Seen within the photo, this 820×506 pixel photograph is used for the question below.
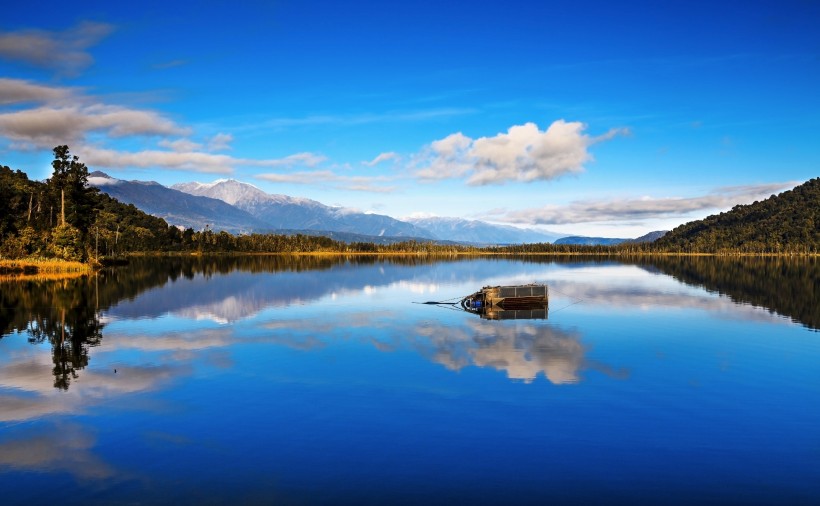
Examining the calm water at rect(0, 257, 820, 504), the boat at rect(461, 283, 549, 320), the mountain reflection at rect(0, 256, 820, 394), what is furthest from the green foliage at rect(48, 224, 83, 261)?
the boat at rect(461, 283, 549, 320)

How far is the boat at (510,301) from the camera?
195 feet

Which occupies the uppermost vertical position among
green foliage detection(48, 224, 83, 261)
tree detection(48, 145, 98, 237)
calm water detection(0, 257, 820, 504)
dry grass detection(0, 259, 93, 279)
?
tree detection(48, 145, 98, 237)

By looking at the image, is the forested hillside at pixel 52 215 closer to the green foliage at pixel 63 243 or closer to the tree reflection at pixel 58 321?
the green foliage at pixel 63 243

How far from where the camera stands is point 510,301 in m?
60.6

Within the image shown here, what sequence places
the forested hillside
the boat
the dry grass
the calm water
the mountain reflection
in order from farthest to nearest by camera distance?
the forested hillside
the dry grass
the boat
the mountain reflection
the calm water

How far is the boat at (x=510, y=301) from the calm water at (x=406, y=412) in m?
11.7

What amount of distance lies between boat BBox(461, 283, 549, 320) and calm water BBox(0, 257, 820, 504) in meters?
11.7

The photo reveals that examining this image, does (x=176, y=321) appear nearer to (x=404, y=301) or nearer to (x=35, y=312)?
(x=35, y=312)

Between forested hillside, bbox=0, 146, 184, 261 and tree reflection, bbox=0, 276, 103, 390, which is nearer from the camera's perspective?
tree reflection, bbox=0, 276, 103, 390

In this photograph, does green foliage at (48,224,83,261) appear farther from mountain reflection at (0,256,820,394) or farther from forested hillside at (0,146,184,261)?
mountain reflection at (0,256,820,394)

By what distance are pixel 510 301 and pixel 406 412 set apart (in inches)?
1565

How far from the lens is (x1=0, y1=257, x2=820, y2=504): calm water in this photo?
15828 mm

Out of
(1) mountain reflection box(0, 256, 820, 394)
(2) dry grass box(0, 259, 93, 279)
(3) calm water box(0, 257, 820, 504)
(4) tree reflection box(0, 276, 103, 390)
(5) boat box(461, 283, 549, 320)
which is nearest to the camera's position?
(3) calm water box(0, 257, 820, 504)

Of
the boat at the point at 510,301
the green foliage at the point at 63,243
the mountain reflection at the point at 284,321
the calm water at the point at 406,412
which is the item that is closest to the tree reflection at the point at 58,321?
the mountain reflection at the point at 284,321
